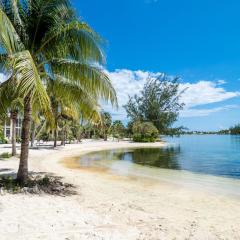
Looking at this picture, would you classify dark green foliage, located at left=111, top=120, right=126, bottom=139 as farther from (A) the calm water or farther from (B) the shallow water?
(B) the shallow water

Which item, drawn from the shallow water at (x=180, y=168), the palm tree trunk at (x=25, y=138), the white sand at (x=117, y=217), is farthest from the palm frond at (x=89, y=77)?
the shallow water at (x=180, y=168)

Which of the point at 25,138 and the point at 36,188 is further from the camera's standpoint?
the point at 25,138

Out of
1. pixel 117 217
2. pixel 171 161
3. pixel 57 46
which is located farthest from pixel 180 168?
pixel 117 217

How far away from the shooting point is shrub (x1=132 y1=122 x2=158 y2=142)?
74.3 m

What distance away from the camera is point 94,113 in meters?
11.6

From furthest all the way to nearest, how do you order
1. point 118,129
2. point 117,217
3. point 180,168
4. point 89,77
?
point 118,129 → point 180,168 → point 89,77 → point 117,217

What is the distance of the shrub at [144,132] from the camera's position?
7431cm

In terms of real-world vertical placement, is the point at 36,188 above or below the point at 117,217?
above

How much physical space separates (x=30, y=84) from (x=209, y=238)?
17.6ft

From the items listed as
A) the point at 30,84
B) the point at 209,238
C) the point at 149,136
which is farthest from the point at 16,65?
the point at 149,136

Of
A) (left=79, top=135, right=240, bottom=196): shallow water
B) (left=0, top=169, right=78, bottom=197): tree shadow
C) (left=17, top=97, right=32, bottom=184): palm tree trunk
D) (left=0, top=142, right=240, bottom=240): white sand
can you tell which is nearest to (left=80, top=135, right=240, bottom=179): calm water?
(left=79, top=135, right=240, bottom=196): shallow water

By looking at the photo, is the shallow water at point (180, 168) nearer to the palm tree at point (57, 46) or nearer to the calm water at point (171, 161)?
the calm water at point (171, 161)

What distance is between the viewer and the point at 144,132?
7488 cm

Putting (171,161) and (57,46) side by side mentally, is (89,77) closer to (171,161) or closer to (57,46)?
(57,46)
